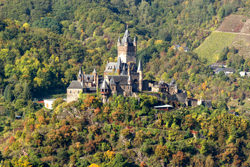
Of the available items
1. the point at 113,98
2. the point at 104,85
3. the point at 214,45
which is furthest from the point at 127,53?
the point at 214,45

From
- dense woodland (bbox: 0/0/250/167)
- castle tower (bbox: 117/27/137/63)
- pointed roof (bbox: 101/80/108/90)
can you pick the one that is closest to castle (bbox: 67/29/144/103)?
pointed roof (bbox: 101/80/108/90)

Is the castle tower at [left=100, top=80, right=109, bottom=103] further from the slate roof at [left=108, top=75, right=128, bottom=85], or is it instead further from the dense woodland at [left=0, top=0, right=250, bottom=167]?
the slate roof at [left=108, top=75, right=128, bottom=85]

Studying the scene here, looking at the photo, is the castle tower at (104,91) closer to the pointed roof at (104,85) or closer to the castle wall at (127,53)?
the pointed roof at (104,85)

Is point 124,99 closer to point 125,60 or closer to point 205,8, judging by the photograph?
point 125,60

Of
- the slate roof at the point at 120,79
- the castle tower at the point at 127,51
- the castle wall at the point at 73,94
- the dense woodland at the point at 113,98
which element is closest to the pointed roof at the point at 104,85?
the slate roof at the point at 120,79

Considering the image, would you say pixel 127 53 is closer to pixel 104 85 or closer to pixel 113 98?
pixel 104 85
